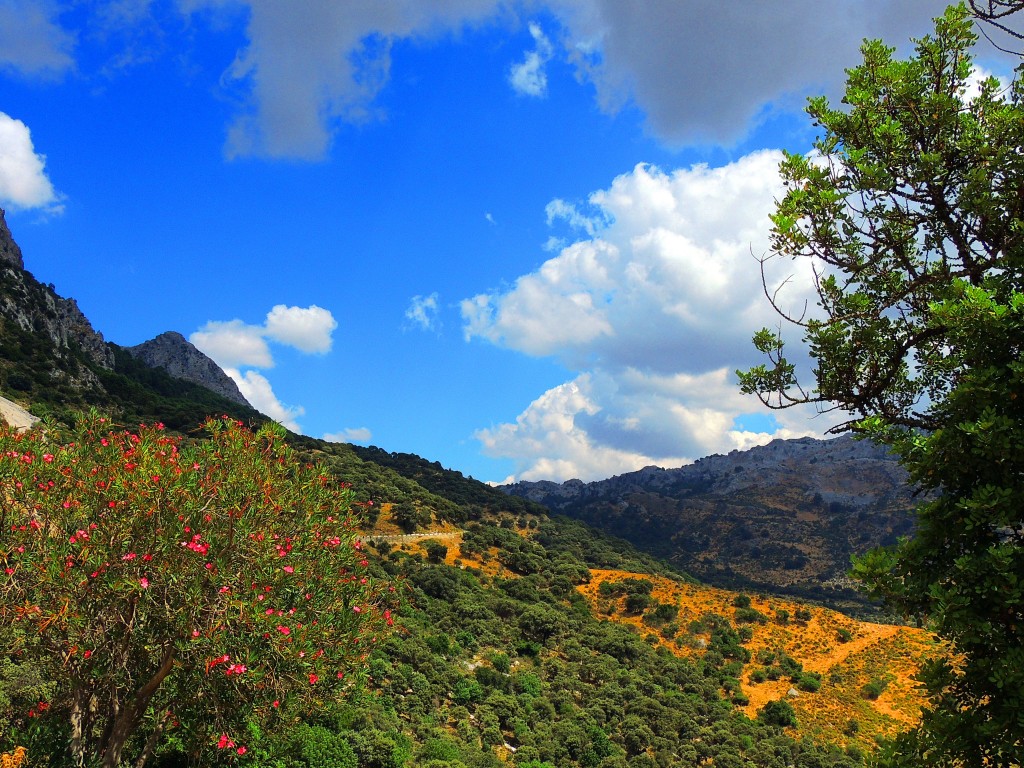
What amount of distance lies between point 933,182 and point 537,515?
105m

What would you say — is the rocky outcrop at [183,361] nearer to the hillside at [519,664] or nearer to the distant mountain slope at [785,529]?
the hillside at [519,664]

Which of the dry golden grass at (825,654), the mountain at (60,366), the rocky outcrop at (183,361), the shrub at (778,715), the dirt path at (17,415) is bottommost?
the shrub at (778,715)

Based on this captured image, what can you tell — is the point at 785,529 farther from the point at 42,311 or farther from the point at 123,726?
the point at 123,726

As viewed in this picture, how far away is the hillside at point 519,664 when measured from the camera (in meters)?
21.7

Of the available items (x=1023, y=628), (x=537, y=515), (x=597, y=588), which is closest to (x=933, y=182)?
(x=1023, y=628)

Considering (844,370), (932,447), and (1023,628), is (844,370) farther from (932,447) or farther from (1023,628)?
(1023,628)

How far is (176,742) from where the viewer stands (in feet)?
51.2

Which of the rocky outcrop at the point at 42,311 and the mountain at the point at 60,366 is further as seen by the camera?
the rocky outcrop at the point at 42,311

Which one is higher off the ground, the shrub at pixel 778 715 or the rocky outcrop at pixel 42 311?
the rocky outcrop at pixel 42 311

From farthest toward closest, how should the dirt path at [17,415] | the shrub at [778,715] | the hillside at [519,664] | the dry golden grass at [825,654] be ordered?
the dirt path at [17,415]
the dry golden grass at [825,654]
the shrub at [778,715]
the hillside at [519,664]

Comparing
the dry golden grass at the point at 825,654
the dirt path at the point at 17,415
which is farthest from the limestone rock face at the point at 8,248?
the dry golden grass at the point at 825,654

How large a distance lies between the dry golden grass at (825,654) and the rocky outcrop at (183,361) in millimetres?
132458

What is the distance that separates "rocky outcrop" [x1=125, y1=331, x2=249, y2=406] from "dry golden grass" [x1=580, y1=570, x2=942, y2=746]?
132 m

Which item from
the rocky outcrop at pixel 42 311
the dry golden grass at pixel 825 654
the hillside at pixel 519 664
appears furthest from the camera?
the rocky outcrop at pixel 42 311
